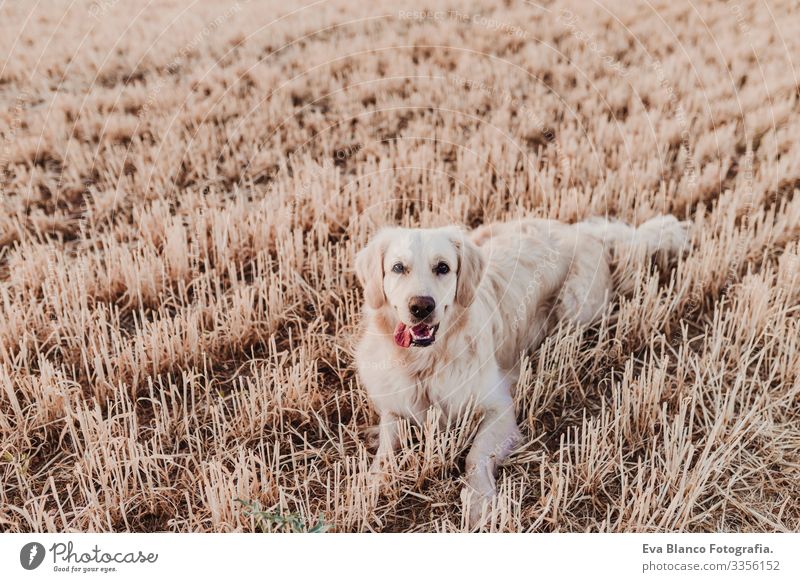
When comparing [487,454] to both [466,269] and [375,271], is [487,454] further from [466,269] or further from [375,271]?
[375,271]

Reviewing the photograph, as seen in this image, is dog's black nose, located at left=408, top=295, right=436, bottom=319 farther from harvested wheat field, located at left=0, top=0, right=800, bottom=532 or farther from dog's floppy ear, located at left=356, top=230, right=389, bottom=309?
harvested wheat field, located at left=0, top=0, right=800, bottom=532

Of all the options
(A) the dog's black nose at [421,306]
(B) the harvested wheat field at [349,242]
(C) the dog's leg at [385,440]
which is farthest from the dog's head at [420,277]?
(B) the harvested wheat field at [349,242]

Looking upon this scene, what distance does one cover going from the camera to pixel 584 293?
2990 millimetres

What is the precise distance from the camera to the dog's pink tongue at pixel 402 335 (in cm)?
231

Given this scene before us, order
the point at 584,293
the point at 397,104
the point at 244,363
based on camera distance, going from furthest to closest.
Answer: the point at 397,104 < the point at 584,293 < the point at 244,363

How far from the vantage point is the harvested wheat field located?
7.24 ft

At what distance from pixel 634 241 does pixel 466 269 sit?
1.37 m

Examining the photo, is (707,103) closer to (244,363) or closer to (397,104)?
(397,104)

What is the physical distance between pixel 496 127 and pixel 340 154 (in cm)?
119

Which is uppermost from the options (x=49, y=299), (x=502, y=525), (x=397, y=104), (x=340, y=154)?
(x=397, y=104)

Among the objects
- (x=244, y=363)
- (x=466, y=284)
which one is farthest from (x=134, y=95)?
(x=466, y=284)
